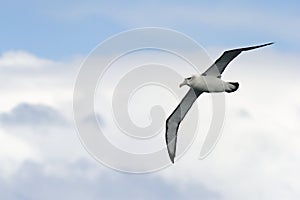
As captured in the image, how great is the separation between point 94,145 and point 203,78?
9.56 meters

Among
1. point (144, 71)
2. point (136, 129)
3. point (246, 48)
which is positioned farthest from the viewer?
point (136, 129)

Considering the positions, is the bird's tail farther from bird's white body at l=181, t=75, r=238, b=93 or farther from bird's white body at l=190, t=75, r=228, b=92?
bird's white body at l=190, t=75, r=228, b=92

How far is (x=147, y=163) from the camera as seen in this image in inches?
2270

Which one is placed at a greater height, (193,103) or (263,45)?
(193,103)

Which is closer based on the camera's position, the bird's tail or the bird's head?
the bird's tail

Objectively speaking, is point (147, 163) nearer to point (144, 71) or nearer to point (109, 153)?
point (109, 153)

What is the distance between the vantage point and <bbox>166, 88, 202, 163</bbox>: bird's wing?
61469 millimetres

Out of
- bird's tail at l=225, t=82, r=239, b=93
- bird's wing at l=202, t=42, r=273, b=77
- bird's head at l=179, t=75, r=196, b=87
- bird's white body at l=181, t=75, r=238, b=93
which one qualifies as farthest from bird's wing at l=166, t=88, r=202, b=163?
bird's tail at l=225, t=82, r=239, b=93

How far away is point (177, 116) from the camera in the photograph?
62500 millimetres

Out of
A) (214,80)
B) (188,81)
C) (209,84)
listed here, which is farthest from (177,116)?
(214,80)

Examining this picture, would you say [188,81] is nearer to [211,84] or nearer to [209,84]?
[209,84]

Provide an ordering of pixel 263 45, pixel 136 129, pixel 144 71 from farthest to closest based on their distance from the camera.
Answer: pixel 136 129 < pixel 144 71 < pixel 263 45

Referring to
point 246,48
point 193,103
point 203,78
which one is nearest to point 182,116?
point 193,103

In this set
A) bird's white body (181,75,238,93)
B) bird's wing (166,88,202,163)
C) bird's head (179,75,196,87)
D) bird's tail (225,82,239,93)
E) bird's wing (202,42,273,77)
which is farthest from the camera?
bird's wing (166,88,202,163)
